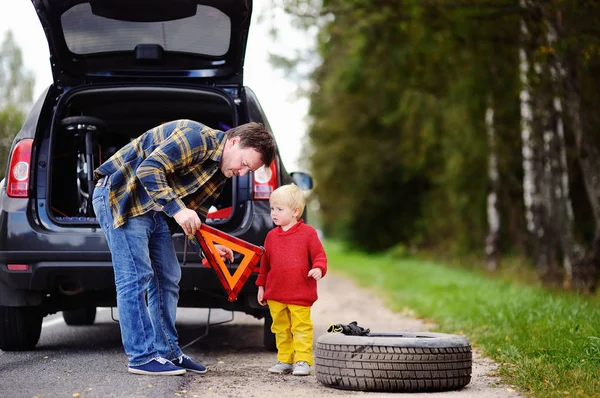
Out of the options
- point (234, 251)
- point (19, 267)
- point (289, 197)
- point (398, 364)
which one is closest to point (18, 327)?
point (19, 267)

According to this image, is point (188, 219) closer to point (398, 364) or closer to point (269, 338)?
point (398, 364)

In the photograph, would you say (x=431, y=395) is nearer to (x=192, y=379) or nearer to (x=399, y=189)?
(x=192, y=379)

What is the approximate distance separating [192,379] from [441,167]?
19.0 meters

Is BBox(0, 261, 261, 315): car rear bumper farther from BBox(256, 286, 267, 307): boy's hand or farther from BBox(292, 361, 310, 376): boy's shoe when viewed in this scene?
BBox(292, 361, 310, 376): boy's shoe

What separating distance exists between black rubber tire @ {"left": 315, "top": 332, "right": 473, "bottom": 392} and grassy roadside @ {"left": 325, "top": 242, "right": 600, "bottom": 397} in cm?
44

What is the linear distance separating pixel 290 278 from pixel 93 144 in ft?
6.97

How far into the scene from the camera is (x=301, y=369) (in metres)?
5.64

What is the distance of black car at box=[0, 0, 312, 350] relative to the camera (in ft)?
19.5

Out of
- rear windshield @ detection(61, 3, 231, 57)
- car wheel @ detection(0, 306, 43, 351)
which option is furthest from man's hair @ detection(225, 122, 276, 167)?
car wheel @ detection(0, 306, 43, 351)

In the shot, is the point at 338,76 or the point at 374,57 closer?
the point at 374,57

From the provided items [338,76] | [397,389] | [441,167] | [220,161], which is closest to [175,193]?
[220,161]

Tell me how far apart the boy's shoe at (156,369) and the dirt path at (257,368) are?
101 millimetres

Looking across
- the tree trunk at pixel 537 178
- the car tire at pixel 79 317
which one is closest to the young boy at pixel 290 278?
the car tire at pixel 79 317

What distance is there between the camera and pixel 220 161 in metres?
5.24
